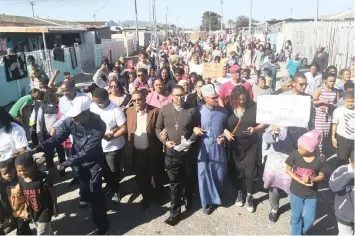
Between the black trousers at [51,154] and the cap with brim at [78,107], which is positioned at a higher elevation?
the cap with brim at [78,107]

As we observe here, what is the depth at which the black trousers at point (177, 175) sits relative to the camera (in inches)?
165

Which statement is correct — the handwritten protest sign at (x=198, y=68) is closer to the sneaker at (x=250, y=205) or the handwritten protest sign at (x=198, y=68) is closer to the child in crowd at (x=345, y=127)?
the child in crowd at (x=345, y=127)

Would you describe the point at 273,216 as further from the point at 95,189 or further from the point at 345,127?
the point at 95,189

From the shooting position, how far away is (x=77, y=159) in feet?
12.4

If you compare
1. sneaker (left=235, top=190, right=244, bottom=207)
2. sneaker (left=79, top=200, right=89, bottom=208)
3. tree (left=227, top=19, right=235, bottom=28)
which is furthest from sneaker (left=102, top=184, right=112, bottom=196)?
tree (left=227, top=19, right=235, bottom=28)

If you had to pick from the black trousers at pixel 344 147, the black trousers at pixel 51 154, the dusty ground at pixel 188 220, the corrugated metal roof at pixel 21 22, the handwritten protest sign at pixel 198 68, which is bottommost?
the dusty ground at pixel 188 220

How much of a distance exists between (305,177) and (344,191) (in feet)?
1.29

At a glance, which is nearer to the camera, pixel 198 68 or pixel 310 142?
pixel 310 142

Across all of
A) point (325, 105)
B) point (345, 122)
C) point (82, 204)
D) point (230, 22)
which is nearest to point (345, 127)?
point (345, 122)

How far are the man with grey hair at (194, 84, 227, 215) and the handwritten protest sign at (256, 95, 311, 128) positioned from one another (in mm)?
500

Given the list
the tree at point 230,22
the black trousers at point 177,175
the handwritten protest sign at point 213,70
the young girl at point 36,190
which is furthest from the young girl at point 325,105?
the tree at point 230,22

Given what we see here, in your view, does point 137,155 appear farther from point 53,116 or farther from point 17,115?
point 17,115

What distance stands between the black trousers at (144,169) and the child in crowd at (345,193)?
2.32 m

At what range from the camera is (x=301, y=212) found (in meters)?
3.68
